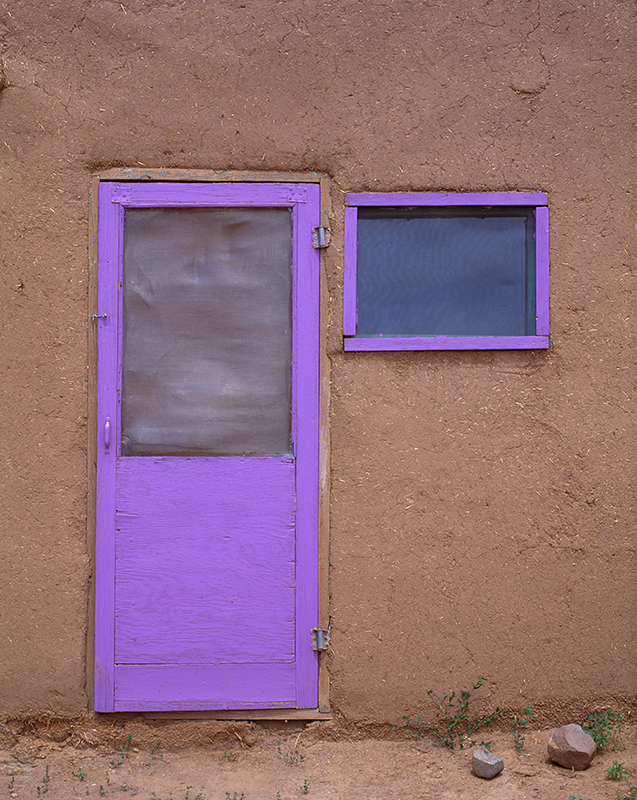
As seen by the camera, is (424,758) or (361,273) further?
(361,273)

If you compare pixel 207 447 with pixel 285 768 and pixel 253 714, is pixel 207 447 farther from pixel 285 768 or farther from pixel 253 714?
pixel 285 768

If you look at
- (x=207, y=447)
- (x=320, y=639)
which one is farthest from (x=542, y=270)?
(x=320, y=639)

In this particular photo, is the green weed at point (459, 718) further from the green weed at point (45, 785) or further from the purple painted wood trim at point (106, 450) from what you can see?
the green weed at point (45, 785)

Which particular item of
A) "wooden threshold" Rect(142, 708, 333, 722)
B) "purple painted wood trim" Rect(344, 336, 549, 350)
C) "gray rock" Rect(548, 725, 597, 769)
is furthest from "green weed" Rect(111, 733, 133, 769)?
"purple painted wood trim" Rect(344, 336, 549, 350)

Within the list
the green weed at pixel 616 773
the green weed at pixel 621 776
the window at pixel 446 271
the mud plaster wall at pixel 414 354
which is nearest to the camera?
the green weed at pixel 621 776

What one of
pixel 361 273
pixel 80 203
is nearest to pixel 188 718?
pixel 361 273

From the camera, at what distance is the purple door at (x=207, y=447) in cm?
277

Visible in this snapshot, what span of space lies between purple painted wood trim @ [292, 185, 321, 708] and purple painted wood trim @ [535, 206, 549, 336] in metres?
1.00

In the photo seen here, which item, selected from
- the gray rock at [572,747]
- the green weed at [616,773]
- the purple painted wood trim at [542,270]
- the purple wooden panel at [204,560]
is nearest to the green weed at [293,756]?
the purple wooden panel at [204,560]

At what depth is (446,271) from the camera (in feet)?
9.53

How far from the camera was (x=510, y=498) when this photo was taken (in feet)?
9.24

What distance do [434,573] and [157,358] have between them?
1.58m

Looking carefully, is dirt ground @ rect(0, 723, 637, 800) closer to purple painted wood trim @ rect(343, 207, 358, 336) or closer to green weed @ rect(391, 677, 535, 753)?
green weed @ rect(391, 677, 535, 753)

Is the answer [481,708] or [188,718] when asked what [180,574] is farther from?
[481,708]
